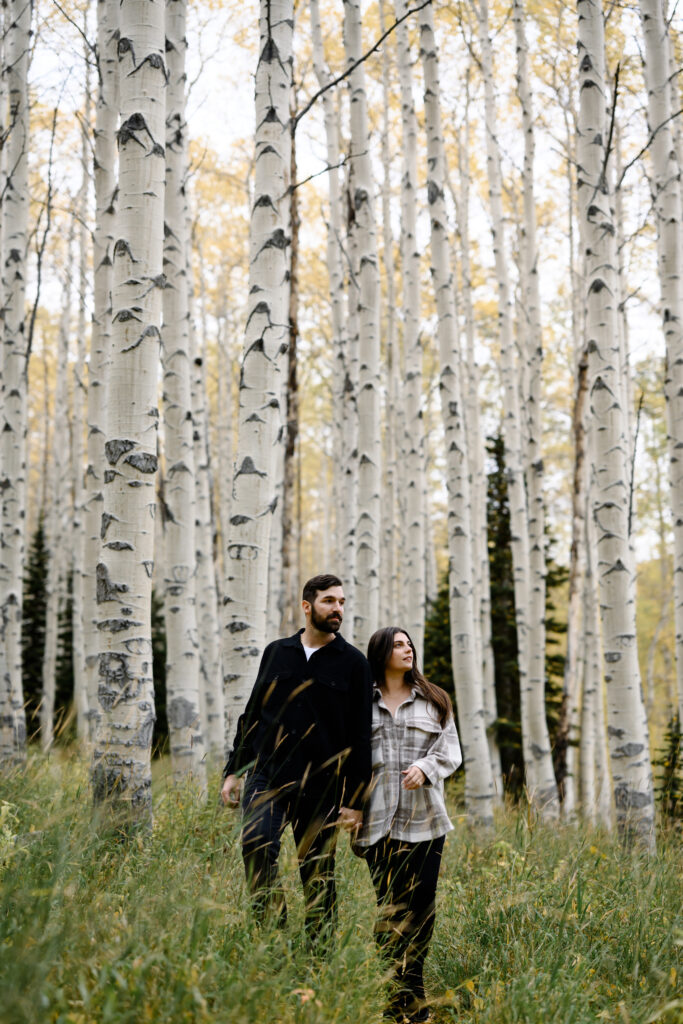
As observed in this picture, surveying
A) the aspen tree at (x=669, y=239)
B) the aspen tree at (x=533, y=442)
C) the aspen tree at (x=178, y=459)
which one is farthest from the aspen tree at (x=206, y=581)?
Answer: the aspen tree at (x=669, y=239)

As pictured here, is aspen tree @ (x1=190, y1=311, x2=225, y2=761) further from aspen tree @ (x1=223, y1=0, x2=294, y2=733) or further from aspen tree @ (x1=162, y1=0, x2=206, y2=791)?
aspen tree @ (x1=223, y1=0, x2=294, y2=733)

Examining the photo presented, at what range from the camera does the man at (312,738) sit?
10.6 ft

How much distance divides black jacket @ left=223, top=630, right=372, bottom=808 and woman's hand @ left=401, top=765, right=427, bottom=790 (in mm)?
198

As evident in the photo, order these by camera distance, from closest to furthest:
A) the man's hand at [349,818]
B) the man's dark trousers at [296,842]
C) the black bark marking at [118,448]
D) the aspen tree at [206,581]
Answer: the man's dark trousers at [296,842], the man's hand at [349,818], the black bark marking at [118,448], the aspen tree at [206,581]

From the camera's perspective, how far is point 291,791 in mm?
3293

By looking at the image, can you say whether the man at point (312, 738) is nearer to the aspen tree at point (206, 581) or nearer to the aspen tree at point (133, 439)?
the aspen tree at point (133, 439)

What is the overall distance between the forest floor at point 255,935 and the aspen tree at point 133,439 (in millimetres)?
347

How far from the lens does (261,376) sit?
4.33 m

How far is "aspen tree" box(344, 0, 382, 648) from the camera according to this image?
6.86 meters

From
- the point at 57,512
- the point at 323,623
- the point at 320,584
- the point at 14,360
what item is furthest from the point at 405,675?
the point at 57,512

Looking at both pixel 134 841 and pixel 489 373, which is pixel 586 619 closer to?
pixel 134 841

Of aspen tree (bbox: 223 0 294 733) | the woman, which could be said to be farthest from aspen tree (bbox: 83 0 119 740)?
the woman

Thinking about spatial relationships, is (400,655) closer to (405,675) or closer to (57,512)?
(405,675)

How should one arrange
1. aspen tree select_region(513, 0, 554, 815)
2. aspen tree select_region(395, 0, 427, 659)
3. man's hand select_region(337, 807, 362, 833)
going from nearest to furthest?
man's hand select_region(337, 807, 362, 833)
aspen tree select_region(395, 0, 427, 659)
aspen tree select_region(513, 0, 554, 815)
